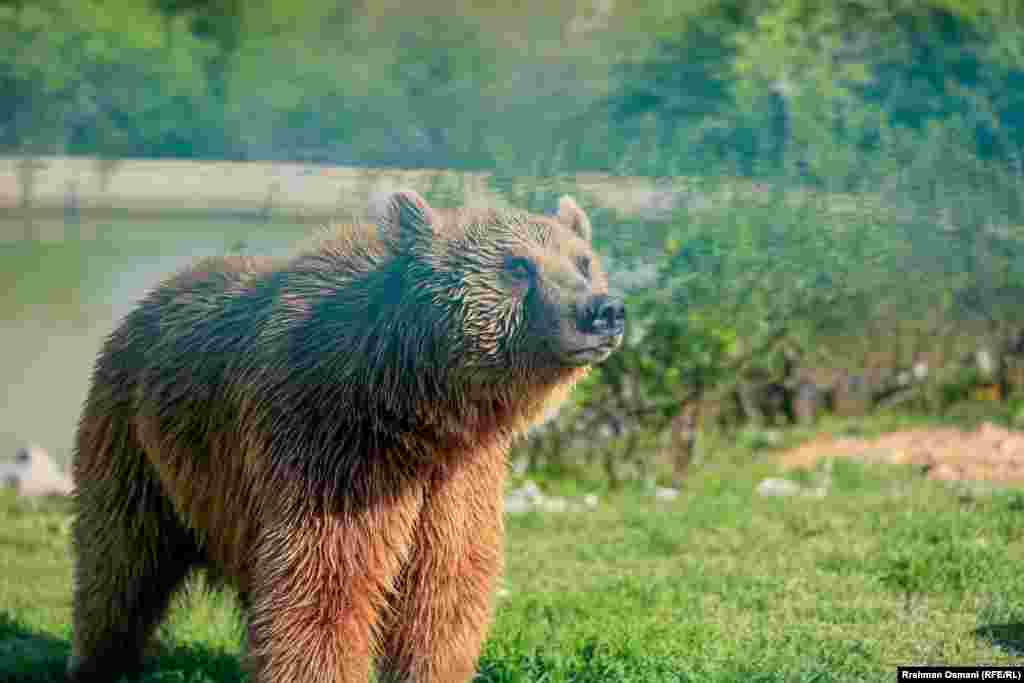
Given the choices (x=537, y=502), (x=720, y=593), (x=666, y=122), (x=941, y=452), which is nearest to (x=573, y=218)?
(x=720, y=593)

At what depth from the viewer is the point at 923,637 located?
16.9 ft

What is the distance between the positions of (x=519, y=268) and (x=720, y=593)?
241cm

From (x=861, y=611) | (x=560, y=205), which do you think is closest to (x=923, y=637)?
(x=861, y=611)

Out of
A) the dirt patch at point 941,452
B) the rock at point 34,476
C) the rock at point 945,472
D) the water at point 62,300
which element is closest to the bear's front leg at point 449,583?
the dirt patch at point 941,452

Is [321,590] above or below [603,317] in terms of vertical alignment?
below

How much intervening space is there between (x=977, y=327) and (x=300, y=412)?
6431 millimetres

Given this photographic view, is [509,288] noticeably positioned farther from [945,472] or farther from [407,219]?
[945,472]

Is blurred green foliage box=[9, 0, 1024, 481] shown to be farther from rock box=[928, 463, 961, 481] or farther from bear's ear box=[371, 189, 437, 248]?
bear's ear box=[371, 189, 437, 248]

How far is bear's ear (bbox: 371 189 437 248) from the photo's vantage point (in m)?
4.44

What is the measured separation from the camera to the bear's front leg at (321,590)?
4.35 metres

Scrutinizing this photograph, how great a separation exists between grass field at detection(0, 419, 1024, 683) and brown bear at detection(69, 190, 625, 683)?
66 centimetres

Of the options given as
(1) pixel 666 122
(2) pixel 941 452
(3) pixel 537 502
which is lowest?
(3) pixel 537 502

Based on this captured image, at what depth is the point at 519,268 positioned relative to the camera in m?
4.25

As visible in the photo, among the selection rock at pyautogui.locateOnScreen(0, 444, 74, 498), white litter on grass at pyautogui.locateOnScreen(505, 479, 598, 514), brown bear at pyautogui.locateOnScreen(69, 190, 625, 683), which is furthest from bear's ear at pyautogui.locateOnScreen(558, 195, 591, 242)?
rock at pyautogui.locateOnScreen(0, 444, 74, 498)
